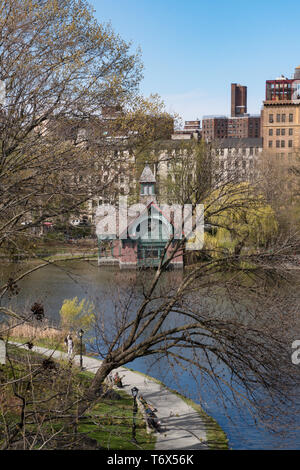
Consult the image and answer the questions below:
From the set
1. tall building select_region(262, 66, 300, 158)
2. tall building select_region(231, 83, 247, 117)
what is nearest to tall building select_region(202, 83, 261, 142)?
tall building select_region(231, 83, 247, 117)

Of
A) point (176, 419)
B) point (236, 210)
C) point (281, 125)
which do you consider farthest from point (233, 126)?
point (236, 210)

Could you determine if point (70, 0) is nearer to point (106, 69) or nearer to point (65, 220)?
point (106, 69)

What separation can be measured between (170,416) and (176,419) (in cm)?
30

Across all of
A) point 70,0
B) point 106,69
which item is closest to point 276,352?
point 106,69

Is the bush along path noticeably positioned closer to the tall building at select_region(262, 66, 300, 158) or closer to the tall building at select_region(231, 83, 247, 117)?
the tall building at select_region(262, 66, 300, 158)

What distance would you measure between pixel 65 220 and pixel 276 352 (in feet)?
18.4

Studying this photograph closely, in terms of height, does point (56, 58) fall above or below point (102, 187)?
above

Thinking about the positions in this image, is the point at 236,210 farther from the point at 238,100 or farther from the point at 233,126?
the point at 238,100

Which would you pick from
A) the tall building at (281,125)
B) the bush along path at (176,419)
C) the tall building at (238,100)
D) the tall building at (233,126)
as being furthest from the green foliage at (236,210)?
the tall building at (238,100)

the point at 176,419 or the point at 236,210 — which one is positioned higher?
the point at 236,210

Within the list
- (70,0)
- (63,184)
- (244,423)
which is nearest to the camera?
(63,184)

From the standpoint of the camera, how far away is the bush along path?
14711mm

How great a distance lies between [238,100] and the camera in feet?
631
